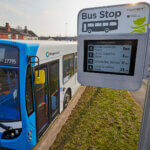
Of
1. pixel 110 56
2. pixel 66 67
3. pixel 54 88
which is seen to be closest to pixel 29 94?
pixel 54 88

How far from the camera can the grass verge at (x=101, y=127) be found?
3934 mm

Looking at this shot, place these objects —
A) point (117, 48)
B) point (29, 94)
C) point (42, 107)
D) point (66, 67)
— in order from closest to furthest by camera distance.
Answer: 1. point (117, 48)
2. point (29, 94)
3. point (42, 107)
4. point (66, 67)

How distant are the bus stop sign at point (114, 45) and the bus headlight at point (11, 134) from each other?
84.4 inches

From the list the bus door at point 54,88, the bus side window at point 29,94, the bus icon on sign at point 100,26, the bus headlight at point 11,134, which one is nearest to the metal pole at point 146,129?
the bus icon on sign at point 100,26

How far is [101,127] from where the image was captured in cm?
474

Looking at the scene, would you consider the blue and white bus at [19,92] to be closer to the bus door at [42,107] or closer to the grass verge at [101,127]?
the bus door at [42,107]

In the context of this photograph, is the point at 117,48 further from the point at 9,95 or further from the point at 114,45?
the point at 9,95

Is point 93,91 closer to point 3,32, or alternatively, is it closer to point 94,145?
point 94,145

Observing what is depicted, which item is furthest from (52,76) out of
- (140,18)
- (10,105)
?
(140,18)

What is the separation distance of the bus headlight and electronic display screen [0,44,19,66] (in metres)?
1.57

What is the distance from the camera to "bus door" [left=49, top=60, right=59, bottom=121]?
4.16 m

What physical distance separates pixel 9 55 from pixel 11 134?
184 cm

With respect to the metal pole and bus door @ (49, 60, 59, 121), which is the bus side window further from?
the metal pole

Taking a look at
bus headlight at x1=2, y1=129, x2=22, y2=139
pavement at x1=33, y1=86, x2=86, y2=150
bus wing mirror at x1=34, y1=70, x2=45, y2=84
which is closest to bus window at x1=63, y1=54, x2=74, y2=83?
pavement at x1=33, y1=86, x2=86, y2=150
